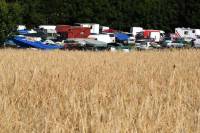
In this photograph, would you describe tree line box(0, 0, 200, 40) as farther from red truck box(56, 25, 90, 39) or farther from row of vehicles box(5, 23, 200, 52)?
red truck box(56, 25, 90, 39)

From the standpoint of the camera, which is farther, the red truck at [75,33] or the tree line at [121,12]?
the tree line at [121,12]

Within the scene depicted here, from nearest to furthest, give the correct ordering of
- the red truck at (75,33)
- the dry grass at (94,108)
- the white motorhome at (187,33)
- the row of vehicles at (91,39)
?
the dry grass at (94,108)
the row of vehicles at (91,39)
the red truck at (75,33)
the white motorhome at (187,33)

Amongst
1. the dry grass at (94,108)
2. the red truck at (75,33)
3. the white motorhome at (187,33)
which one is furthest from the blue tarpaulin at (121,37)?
the dry grass at (94,108)

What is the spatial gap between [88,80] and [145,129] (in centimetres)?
408

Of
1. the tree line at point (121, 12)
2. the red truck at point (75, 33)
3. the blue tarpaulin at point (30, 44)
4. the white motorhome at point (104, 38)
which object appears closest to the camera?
the blue tarpaulin at point (30, 44)

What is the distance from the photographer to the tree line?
8588cm

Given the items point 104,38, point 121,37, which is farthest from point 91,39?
point 121,37

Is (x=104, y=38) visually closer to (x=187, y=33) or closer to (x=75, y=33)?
(x=75, y=33)

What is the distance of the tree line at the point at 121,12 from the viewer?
85875 millimetres

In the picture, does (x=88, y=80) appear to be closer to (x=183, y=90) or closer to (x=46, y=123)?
(x=183, y=90)

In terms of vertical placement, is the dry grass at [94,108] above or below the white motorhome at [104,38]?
above

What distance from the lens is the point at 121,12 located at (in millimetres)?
88188

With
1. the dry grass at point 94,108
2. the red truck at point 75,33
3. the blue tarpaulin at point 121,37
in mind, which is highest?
the dry grass at point 94,108

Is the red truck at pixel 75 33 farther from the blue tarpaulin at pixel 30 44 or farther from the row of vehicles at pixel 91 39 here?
the blue tarpaulin at pixel 30 44
